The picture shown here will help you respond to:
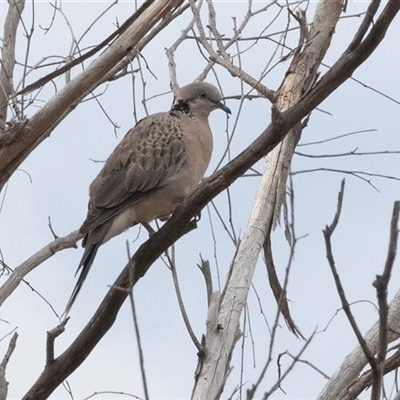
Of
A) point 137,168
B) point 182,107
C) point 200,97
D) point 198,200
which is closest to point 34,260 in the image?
point 137,168

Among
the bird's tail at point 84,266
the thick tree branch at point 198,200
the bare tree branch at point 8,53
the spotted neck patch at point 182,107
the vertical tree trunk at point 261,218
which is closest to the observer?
the thick tree branch at point 198,200

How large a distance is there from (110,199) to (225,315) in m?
1.08

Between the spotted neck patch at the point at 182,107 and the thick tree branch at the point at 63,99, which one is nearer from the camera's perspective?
the thick tree branch at the point at 63,99

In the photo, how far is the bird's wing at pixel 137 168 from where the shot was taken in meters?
4.58

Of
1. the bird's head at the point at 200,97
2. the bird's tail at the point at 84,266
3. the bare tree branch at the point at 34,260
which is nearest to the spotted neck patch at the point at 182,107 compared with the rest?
the bird's head at the point at 200,97

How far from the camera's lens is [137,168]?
4.76 m

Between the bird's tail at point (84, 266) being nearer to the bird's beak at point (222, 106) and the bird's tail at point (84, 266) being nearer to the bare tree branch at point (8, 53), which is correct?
the bare tree branch at point (8, 53)

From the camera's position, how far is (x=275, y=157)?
15.5ft

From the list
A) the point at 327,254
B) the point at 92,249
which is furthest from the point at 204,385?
the point at 327,254

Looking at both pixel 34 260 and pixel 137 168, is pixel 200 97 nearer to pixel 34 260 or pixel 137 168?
pixel 137 168

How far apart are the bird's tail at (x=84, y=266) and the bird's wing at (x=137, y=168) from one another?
4.5 inches

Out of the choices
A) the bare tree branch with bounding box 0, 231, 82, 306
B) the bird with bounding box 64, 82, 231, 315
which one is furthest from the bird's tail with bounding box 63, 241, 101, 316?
the bare tree branch with bounding box 0, 231, 82, 306

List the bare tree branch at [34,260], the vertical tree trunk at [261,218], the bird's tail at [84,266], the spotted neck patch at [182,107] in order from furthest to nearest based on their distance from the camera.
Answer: the spotted neck patch at [182,107] < the bare tree branch at [34,260] < the bird's tail at [84,266] < the vertical tree trunk at [261,218]

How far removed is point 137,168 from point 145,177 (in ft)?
0.27
